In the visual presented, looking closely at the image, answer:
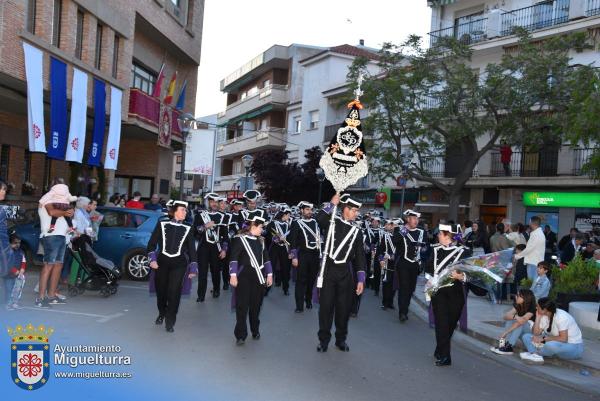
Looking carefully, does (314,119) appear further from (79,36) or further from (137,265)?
(137,265)

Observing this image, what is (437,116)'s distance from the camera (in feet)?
78.8

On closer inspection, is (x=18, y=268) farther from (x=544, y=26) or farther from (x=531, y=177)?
(x=544, y=26)

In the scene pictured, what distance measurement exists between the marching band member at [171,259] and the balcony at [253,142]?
125ft

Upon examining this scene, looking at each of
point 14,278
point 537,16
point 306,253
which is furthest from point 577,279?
point 537,16

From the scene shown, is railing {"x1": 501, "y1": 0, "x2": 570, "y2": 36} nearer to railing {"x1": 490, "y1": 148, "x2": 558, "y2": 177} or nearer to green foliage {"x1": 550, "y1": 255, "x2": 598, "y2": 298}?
railing {"x1": 490, "y1": 148, "x2": 558, "y2": 177}

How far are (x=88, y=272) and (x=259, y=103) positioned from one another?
40.2 metres

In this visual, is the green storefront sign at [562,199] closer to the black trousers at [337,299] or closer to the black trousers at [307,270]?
the black trousers at [307,270]

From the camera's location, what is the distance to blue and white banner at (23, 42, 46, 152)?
14555mm

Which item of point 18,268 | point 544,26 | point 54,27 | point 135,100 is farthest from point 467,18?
point 18,268

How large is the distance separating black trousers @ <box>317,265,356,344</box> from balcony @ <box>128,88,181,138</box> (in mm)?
15762

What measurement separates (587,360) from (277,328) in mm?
4351

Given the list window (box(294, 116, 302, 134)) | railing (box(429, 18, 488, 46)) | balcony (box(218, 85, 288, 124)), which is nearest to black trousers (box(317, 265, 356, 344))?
railing (box(429, 18, 488, 46))

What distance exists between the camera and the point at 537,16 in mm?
28062

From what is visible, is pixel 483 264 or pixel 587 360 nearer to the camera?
pixel 483 264
